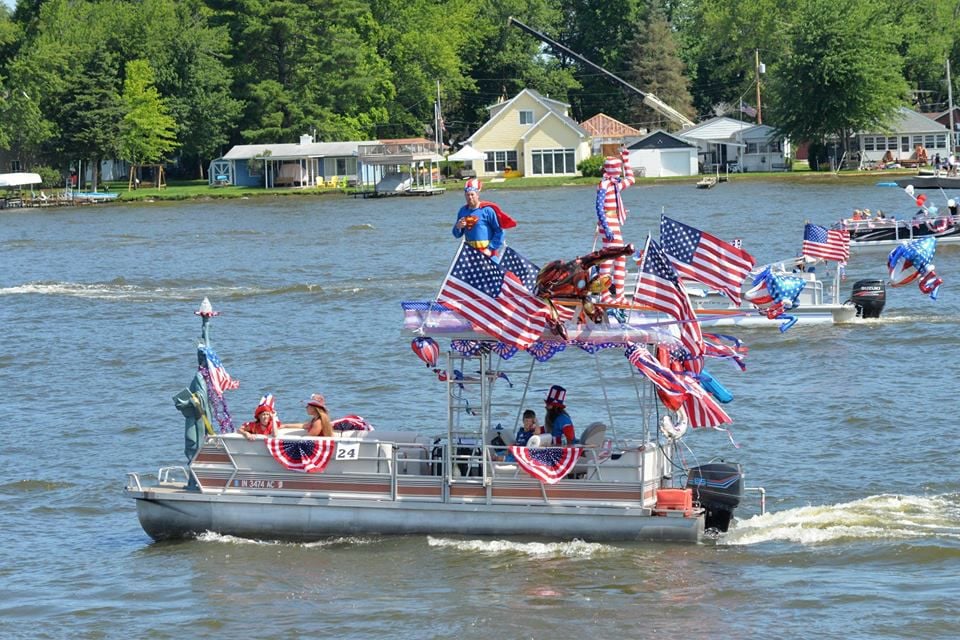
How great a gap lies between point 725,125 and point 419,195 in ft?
79.5

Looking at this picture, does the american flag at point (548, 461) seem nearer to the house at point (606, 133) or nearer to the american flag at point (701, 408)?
the american flag at point (701, 408)

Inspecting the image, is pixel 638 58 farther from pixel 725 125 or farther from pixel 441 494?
pixel 441 494

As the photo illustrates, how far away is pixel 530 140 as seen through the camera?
350ft

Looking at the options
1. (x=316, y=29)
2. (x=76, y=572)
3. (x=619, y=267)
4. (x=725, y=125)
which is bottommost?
(x=76, y=572)

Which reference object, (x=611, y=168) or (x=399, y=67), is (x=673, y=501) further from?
(x=399, y=67)

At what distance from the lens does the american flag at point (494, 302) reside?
17734 mm

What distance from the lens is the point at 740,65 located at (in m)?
120

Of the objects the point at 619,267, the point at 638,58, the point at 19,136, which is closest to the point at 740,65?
the point at 638,58

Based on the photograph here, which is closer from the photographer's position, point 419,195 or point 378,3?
point 419,195

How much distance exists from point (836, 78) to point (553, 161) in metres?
21.3

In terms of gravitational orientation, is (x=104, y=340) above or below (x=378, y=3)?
below

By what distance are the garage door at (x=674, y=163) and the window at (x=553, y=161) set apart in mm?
6490

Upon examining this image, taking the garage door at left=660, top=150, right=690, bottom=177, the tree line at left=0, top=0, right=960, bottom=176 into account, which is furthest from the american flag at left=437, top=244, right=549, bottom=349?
the garage door at left=660, top=150, right=690, bottom=177

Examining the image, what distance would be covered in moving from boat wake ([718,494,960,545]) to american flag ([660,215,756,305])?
354cm
